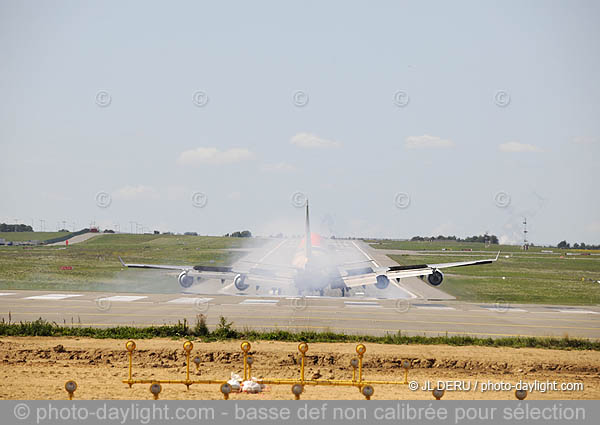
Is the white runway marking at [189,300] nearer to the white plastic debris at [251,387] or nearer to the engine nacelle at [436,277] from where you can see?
the engine nacelle at [436,277]

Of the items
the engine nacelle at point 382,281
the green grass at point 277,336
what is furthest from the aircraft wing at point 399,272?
the green grass at point 277,336

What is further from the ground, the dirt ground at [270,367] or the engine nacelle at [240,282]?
the engine nacelle at [240,282]

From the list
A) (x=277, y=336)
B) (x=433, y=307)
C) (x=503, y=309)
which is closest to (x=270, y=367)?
(x=277, y=336)

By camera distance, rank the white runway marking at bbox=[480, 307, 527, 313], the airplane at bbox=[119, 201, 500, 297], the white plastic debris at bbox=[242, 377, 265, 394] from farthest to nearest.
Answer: the airplane at bbox=[119, 201, 500, 297] → the white runway marking at bbox=[480, 307, 527, 313] → the white plastic debris at bbox=[242, 377, 265, 394]

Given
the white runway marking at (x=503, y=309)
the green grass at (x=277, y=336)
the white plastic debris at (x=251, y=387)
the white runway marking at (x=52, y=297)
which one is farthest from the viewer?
the white runway marking at (x=52, y=297)

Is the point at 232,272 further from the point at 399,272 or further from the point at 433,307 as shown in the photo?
the point at 433,307

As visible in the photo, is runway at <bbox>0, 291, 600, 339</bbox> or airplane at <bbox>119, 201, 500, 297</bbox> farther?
airplane at <bbox>119, 201, 500, 297</bbox>

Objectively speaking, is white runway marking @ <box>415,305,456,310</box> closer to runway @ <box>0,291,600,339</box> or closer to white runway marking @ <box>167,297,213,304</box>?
runway @ <box>0,291,600,339</box>

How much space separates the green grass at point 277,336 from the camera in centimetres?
3059

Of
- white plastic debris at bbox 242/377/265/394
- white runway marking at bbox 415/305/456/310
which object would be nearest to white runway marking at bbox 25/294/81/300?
white runway marking at bbox 415/305/456/310

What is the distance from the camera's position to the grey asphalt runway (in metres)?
36.3

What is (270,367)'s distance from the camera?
25.1 meters

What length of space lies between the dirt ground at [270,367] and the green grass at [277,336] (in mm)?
1196
